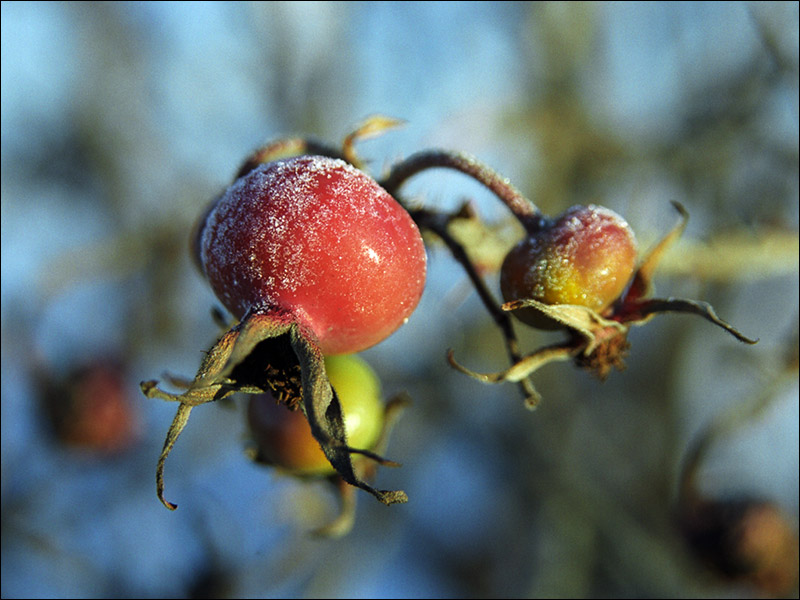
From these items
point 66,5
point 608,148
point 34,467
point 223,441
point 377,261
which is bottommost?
point 223,441

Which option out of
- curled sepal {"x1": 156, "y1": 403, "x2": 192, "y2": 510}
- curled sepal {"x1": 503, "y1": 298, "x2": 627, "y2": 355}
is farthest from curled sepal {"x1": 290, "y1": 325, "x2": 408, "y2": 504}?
curled sepal {"x1": 503, "y1": 298, "x2": 627, "y2": 355}

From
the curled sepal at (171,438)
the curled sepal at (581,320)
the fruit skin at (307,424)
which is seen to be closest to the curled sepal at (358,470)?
the fruit skin at (307,424)

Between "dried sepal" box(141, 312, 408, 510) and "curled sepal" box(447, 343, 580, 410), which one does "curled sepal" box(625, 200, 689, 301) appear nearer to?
"curled sepal" box(447, 343, 580, 410)

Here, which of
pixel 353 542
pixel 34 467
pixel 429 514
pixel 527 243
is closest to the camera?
pixel 527 243

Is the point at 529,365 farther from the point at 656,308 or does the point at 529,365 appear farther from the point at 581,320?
the point at 656,308

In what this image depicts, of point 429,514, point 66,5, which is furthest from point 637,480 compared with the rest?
point 66,5

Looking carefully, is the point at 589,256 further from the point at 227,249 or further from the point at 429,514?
the point at 429,514

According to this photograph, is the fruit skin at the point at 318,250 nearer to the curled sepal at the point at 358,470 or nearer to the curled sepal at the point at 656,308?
the curled sepal at the point at 656,308
